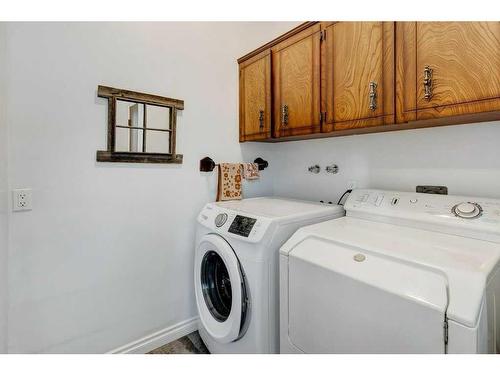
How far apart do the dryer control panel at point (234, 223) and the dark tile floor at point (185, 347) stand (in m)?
0.88

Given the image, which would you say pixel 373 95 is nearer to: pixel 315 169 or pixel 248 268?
pixel 315 169

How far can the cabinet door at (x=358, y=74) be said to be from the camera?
132 cm

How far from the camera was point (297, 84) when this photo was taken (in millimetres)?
1764

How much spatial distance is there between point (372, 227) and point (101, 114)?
1.66 m

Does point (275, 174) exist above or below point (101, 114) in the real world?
below

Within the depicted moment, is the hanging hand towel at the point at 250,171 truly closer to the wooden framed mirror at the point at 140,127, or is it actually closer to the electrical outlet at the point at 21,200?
the wooden framed mirror at the point at 140,127

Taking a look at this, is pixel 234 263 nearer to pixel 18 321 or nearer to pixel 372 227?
pixel 372 227

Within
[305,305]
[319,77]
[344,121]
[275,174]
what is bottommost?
[305,305]

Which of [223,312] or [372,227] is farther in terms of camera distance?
[223,312]

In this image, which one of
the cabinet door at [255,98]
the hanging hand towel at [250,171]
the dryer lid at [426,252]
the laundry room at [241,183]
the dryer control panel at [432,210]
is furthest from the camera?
the hanging hand towel at [250,171]

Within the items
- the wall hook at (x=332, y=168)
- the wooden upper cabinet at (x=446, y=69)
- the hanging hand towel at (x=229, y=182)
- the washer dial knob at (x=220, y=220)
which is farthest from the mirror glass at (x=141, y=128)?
the wooden upper cabinet at (x=446, y=69)

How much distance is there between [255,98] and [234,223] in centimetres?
106

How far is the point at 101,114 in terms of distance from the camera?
1.60 metres

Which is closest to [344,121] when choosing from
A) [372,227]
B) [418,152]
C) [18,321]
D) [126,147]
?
[418,152]
